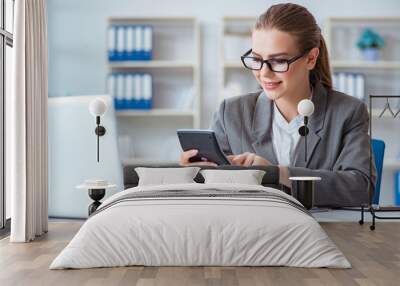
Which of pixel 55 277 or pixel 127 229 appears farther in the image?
pixel 127 229

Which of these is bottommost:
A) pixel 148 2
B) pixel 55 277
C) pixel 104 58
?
pixel 55 277

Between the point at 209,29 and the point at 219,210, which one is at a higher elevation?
the point at 209,29

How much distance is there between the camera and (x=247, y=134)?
5582 mm

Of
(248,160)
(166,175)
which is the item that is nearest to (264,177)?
(248,160)

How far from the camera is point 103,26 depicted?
637 cm

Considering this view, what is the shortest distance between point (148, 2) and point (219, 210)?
10.5 feet

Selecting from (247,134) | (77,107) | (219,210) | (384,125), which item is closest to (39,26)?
(77,107)

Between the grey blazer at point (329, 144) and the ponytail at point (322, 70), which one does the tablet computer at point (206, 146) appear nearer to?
the grey blazer at point (329, 144)

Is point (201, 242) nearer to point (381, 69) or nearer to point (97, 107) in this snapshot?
point (97, 107)

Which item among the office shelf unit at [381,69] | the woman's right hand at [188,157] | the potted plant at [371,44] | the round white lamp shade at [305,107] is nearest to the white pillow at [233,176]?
the woman's right hand at [188,157]

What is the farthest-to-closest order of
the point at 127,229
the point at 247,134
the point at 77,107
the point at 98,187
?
the point at 77,107 → the point at 247,134 → the point at 98,187 → the point at 127,229

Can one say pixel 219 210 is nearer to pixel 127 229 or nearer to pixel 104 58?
pixel 127 229

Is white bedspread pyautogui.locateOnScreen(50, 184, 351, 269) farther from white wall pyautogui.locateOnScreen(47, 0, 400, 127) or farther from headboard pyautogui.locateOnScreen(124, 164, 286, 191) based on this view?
white wall pyautogui.locateOnScreen(47, 0, 400, 127)

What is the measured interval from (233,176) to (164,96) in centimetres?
155
